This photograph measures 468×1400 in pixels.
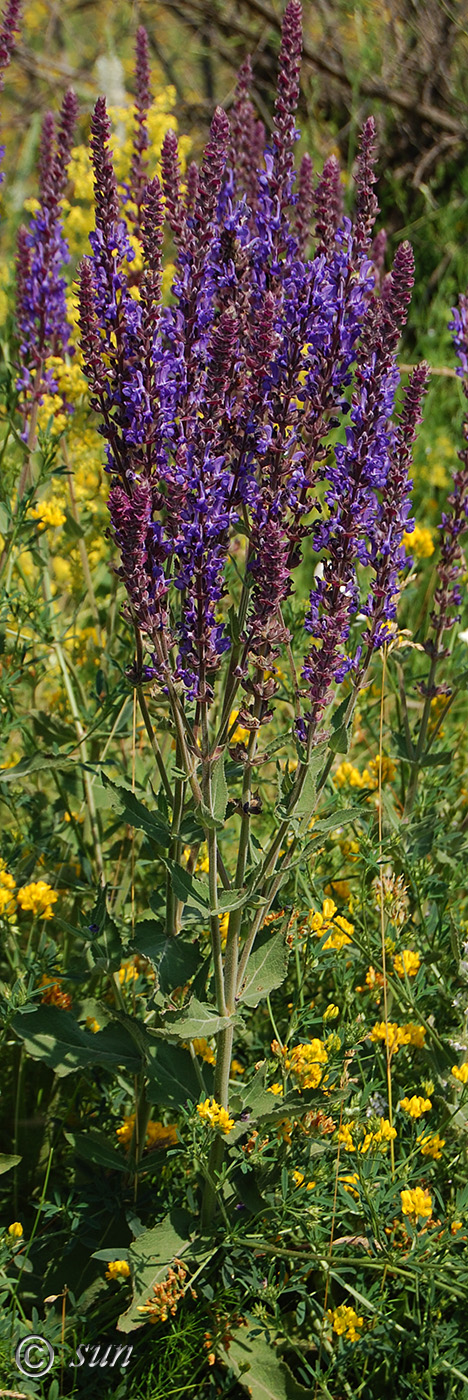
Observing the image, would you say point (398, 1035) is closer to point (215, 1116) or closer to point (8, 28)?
point (215, 1116)

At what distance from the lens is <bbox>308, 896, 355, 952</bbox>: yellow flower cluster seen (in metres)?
2.69

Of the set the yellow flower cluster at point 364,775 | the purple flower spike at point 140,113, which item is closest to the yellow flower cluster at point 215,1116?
the yellow flower cluster at point 364,775

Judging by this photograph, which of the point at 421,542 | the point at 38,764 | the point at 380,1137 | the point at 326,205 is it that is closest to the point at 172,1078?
the point at 380,1137

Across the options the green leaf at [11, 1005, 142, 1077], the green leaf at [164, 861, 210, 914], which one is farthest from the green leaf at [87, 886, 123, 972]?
the green leaf at [164, 861, 210, 914]

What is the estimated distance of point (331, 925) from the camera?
2.68 m

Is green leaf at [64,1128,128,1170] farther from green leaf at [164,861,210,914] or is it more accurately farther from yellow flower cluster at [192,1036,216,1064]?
green leaf at [164,861,210,914]

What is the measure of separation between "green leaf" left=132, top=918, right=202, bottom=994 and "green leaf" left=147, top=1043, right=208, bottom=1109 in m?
0.17

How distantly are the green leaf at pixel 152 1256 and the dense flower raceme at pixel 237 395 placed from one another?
1154 millimetres

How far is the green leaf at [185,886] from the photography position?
2324mm

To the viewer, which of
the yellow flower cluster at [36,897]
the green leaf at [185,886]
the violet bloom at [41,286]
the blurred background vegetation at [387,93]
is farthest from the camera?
the blurred background vegetation at [387,93]

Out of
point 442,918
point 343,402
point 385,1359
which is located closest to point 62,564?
point 442,918

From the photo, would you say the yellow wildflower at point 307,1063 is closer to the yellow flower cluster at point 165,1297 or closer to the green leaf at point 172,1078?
the green leaf at point 172,1078

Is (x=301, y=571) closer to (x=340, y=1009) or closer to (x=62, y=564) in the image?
(x=62, y=564)

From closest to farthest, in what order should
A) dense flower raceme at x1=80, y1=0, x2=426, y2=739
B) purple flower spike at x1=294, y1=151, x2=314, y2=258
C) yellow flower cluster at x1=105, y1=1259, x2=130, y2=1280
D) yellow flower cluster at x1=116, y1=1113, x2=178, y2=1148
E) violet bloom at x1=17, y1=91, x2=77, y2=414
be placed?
dense flower raceme at x1=80, y1=0, x2=426, y2=739
yellow flower cluster at x1=105, y1=1259, x2=130, y2=1280
yellow flower cluster at x1=116, y1=1113, x2=178, y2=1148
purple flower spike at x1=294, y1=151, x2=314, y2=258
violet bloom at x1=17, y1=91, x2=77, y2=414
